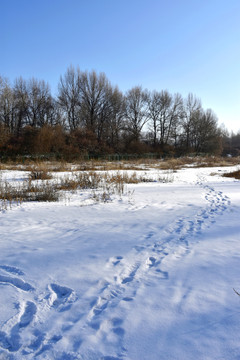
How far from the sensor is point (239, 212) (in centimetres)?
536

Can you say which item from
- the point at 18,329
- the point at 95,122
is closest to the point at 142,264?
the point at 18,329

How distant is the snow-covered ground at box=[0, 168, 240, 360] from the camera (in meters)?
1.58

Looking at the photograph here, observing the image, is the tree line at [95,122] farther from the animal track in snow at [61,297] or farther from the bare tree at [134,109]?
the animal track in snow at [61,297]

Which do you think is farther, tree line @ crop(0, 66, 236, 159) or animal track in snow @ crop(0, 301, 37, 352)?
tree line @ crop(0, 66, 236, 159)

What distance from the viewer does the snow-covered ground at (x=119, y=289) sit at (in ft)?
5.18

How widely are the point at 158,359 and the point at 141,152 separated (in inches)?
1418

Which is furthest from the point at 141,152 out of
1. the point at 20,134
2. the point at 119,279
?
the point at 119,279

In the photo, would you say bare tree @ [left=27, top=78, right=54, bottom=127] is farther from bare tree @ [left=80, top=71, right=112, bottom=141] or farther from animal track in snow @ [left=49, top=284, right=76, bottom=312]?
animal track in snow @ [left=49, top=284, right=76, bottom=312]

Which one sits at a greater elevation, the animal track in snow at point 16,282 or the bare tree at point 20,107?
the bare tree at point 20,107

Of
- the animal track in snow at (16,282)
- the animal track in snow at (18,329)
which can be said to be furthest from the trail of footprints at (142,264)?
the animal track in snow at (16,282)

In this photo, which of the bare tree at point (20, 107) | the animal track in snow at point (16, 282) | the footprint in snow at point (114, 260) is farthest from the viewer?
the bare tree at point (20, 107)

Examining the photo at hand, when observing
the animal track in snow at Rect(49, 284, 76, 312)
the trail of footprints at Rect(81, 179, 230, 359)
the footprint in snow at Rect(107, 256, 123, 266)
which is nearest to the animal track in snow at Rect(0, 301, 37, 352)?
the animal track in snow at Rect(49, 284, 76, 312)

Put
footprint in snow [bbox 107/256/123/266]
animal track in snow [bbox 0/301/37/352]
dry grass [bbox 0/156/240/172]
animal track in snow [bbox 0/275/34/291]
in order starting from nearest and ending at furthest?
animal track in snow [bbox 0/301/37/352], animal track in snow [bbox 0/275/34/291], footprint in snow [bbox 107/256/123/266], dry grass [bbox 0/156/240/172]

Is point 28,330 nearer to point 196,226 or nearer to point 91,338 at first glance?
point 91,338
